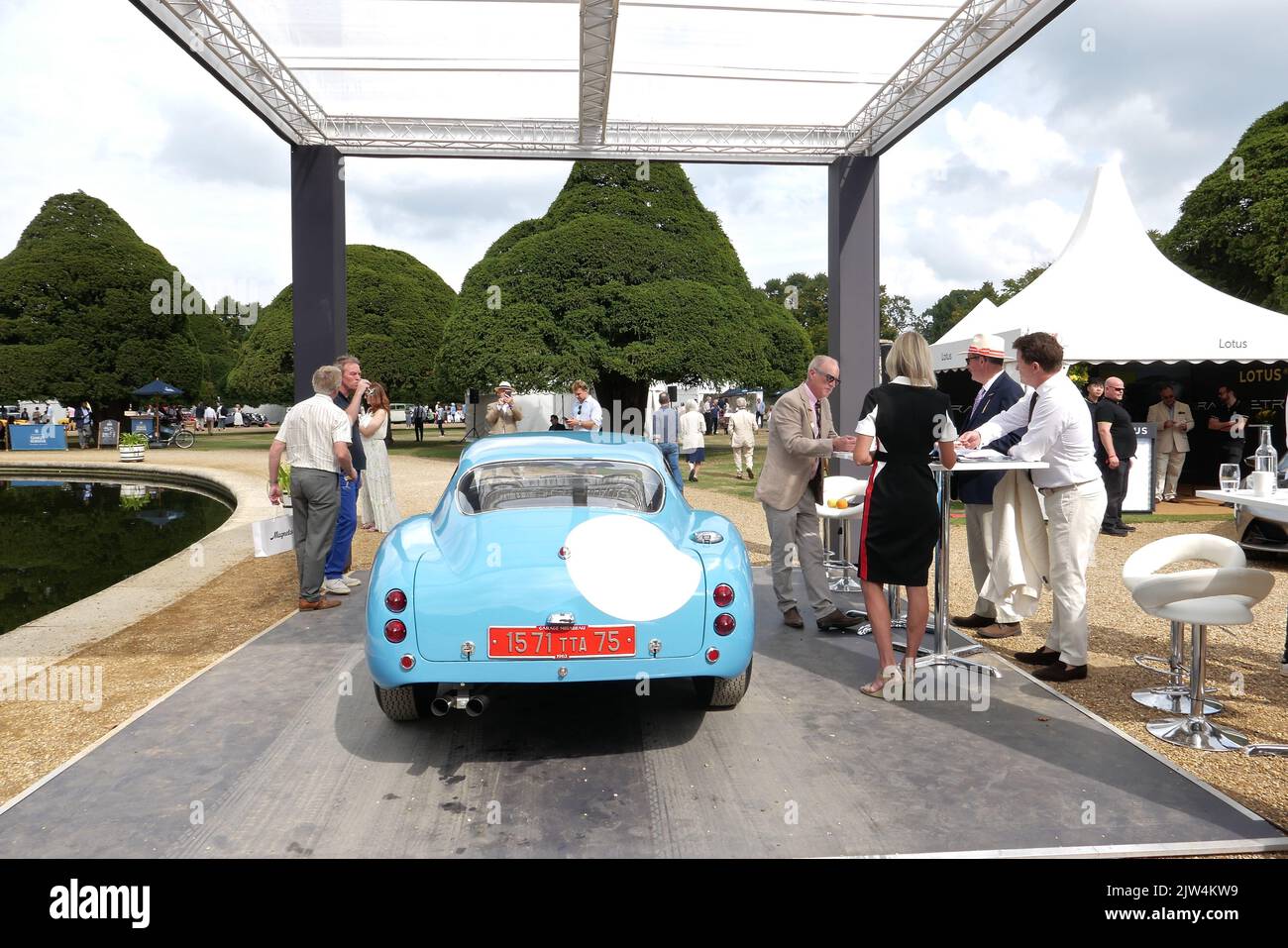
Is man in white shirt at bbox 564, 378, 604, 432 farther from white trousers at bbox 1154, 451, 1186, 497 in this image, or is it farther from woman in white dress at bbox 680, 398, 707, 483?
white trousers at bbox 1154, 451, 1186, 497

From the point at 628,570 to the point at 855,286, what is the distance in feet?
19.9

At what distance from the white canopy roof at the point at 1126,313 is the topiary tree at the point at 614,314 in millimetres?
10980

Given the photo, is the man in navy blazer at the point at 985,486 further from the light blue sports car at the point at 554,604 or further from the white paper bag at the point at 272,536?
Answer: the white paper bag at the point at 272,536

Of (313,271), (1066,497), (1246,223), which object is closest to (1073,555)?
(1066,497)

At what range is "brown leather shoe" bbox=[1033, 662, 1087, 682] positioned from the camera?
4.84 metres

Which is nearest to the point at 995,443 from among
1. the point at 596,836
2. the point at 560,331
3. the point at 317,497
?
the point at 596,836

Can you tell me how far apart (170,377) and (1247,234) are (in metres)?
39.3

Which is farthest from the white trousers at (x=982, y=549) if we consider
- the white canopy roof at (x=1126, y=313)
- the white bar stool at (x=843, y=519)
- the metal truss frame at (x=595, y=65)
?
the white canopy roof at (x=1126, y=313)

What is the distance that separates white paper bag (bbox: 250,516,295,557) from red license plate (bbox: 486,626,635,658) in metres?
3.69

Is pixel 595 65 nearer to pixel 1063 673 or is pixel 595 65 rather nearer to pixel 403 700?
pixel 403 700

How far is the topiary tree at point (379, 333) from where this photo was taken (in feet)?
111

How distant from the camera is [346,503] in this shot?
7.28 metres

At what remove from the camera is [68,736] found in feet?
13.6

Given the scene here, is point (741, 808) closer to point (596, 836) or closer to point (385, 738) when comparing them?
point (596, 836)
